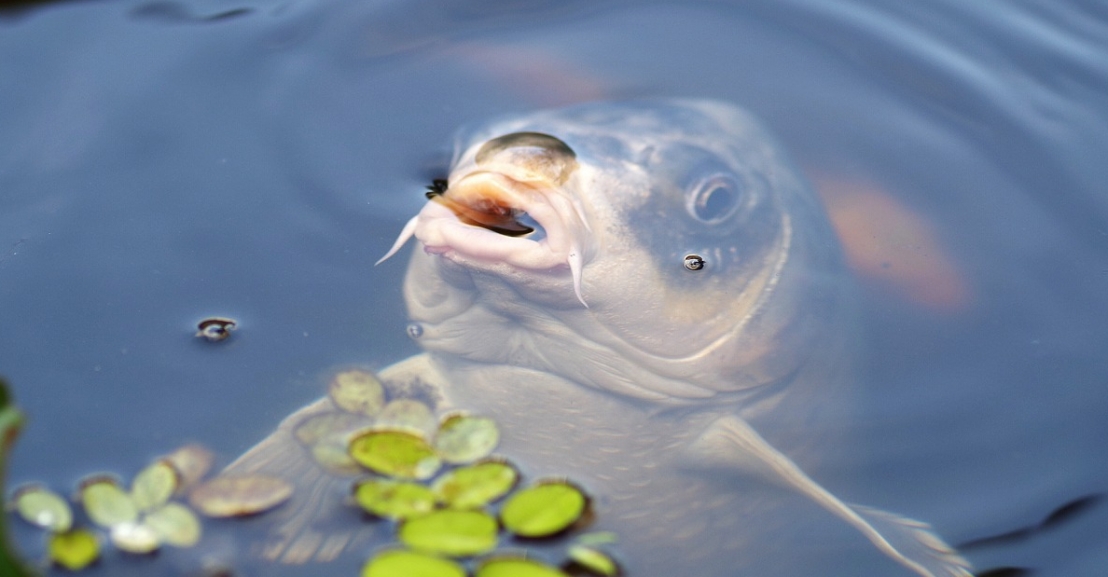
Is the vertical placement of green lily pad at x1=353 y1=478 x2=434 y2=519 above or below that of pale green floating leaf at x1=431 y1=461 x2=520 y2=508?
below

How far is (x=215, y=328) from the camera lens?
264 centimetres

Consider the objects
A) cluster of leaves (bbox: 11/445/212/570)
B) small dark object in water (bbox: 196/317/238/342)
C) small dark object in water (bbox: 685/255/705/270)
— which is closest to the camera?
cluster of leaves (bbox: 11/445/212/570)

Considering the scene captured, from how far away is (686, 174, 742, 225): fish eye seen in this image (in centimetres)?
277

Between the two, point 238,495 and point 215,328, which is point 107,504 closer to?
point 238,495

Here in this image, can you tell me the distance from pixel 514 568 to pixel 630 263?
0.99 meters

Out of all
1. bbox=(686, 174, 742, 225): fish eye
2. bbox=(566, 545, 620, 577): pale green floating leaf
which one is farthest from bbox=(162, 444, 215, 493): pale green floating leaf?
bbox=(686, 174, 742, 225): fish eye

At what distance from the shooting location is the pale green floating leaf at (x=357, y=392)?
2.37 metres

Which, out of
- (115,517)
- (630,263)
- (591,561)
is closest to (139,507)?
(115,517)

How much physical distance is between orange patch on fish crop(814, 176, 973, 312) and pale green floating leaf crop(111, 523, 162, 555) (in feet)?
7.43

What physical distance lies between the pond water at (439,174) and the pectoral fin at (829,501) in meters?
0.10

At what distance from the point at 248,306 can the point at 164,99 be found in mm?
1114

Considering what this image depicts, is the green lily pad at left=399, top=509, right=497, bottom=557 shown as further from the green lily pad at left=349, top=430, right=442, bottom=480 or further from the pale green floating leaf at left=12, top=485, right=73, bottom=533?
the pale green floating leaf at left=12, top=485, right=73, bottom=533

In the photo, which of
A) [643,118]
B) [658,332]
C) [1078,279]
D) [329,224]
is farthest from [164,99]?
[1078,279]

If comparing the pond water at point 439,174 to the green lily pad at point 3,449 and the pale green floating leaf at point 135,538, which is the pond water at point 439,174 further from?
the green lily pad at point 3,449
